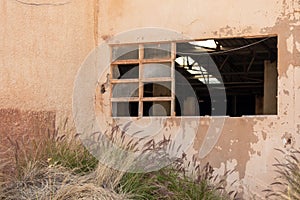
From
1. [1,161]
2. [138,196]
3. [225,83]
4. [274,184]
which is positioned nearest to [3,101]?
[1,161]

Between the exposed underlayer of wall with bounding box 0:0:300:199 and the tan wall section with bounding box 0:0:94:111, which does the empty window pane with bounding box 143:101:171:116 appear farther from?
the tan wall section with bounding box 0:0:94:111

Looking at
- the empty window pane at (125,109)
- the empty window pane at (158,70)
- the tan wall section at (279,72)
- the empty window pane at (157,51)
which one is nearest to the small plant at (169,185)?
the tan wall section at (279,72)

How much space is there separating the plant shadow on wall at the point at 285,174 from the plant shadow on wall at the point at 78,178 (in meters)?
0.59

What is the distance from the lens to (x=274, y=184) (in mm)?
6238

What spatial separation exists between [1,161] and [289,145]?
3215 millimetres

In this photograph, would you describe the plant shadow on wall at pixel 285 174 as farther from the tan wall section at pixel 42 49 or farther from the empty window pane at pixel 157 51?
the tan wall section at pixel 42 49

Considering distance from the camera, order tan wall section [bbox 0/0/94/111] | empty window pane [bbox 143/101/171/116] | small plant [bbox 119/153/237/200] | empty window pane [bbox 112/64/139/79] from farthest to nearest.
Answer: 1. empty window pane [bbox 143/101/171/116]
2. empty window pane [bbox 112/64/139/79]
3. tan wall section [bbox 0/0/94/111]
4. small plant [bbox 119/153/237/200]

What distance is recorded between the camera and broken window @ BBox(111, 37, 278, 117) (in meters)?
7.12

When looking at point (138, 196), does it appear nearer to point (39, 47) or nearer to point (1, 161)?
point (1, 161)

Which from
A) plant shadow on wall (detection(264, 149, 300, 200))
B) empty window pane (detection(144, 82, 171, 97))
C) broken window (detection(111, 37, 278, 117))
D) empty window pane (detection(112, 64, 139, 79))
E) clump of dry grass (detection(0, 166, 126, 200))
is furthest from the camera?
empty window pane (detection(112, 64, 139, 79))

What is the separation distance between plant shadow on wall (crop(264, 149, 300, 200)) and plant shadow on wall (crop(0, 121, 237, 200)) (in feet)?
1.95

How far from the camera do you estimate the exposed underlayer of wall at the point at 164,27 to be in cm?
634

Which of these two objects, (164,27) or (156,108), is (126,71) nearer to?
(156,108)

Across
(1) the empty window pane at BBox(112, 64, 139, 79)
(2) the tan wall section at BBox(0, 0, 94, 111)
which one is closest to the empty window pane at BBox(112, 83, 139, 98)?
(1) the empty window pane at BBox(112, 64, 139, 79)
